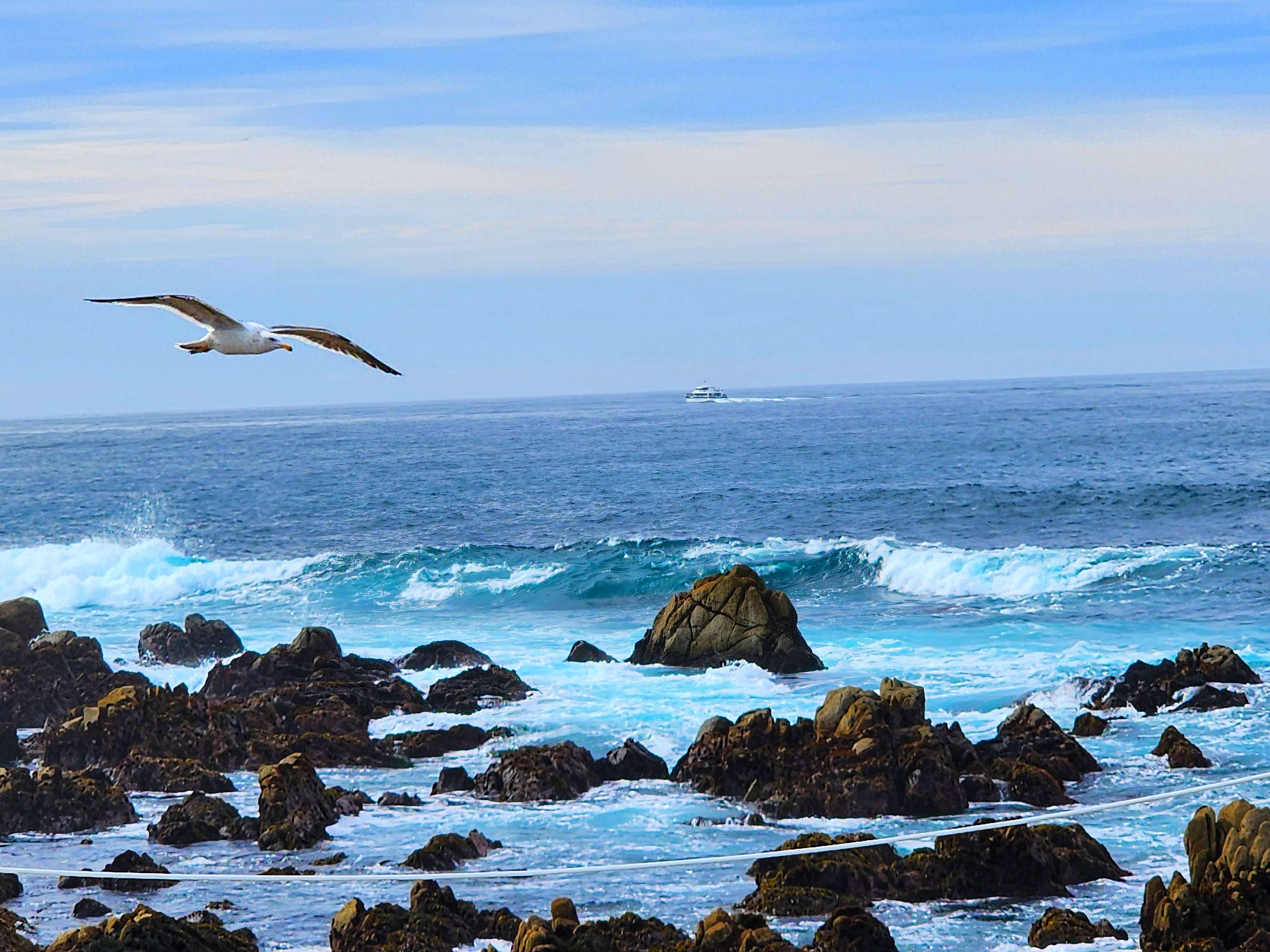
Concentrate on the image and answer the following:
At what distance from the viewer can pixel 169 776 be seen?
17719 millimetres

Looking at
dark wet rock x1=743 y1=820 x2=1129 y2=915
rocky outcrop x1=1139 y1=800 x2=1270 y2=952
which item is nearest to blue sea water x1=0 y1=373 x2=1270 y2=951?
dark wet rock x1=743 y1=820 x2=1129 y2=915

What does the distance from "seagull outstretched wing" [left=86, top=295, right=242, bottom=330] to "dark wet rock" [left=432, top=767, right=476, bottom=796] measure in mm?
8746

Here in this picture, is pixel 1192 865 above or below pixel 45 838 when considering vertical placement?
above

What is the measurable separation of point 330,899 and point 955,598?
2209cm

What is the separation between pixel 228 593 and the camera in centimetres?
3825

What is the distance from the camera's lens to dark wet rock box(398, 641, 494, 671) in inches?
991

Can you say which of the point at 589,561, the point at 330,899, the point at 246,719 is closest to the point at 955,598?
the point at 589,561

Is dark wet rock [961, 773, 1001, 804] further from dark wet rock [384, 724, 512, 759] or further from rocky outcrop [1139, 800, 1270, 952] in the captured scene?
dark wet rock [384, 724, 512, 759]

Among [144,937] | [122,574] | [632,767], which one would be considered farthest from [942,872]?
[122,574]

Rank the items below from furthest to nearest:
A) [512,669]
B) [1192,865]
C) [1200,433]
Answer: [1200,433] → [512,669] → [1192,865]

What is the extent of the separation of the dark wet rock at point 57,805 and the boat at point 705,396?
150 meters

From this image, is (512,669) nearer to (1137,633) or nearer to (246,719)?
(246,719)

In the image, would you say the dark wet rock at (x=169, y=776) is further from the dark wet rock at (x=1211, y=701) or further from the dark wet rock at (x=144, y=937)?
the dark wet rock at (x=1211, y=701)

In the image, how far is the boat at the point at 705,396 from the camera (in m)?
168
